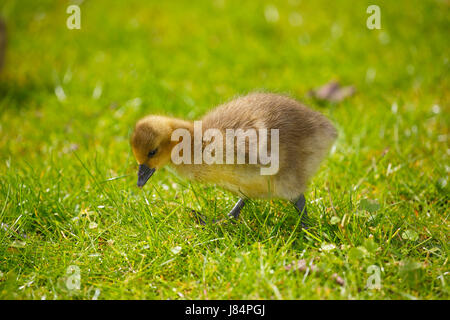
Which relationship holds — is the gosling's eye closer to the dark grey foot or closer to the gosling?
the gosling

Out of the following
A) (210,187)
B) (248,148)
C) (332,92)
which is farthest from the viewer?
(332,92)

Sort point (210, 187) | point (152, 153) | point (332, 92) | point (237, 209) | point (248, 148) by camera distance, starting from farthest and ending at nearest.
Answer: point (332, 92) < point (210, 187) < point (237, 209) < point (152, 153) < point (248, 148)

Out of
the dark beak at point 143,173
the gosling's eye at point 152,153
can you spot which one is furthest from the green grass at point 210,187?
the gosling's eye at point 152,153

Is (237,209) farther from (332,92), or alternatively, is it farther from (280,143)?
(332,92)

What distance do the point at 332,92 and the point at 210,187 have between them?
205 cm

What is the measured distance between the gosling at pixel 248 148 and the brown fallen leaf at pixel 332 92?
171 centimetres

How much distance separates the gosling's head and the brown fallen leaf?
7.09ft

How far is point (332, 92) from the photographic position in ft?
13.7

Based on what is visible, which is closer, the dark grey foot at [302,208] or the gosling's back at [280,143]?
the gosling's back at [280,143]

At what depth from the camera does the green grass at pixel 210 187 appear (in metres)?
2.06

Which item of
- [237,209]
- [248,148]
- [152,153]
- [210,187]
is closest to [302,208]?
[237,209]

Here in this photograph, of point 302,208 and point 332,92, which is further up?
point 332,92

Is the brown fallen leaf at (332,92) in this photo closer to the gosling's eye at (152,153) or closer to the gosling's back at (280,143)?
the gosling's back at (280,143)

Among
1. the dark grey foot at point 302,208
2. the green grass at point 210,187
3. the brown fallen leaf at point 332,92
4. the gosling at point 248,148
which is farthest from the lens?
the brown fallen leaf at point 332,92
